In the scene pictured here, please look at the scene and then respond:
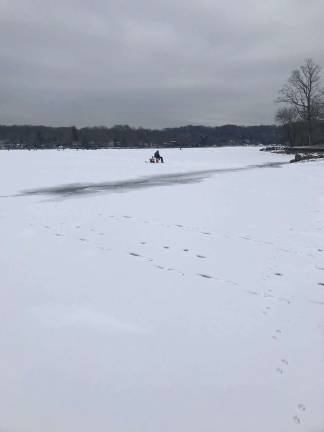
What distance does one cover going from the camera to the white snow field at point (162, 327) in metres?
3.24

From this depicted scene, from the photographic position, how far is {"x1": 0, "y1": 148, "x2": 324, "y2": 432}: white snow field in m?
3.24

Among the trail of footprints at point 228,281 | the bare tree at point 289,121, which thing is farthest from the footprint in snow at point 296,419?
the bare tree at point 289,121

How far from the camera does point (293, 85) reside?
51625mm

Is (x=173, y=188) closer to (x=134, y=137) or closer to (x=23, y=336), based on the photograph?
(x=23, y=336)

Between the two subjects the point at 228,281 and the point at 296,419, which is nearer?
the point at 296,419

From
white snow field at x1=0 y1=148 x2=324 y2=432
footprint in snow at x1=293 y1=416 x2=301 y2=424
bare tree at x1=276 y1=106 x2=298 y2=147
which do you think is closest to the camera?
footprint in snow at x1=293 y1=416 x2=301 y2=424

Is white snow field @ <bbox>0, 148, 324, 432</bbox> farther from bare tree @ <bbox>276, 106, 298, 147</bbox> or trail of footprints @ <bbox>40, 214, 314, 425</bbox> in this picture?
bare tree @ <bbox>276, 106, 298, 147</bbox>

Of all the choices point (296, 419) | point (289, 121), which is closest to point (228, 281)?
point (296, 419)

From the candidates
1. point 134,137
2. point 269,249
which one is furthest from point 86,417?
point 134,137

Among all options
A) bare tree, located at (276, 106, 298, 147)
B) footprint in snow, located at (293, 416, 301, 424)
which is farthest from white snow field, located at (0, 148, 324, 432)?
bare tree, located at (276, 106, 298, 147)

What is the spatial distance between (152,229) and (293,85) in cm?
4824

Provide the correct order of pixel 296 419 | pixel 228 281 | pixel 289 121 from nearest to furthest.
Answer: pixel 296 419, pixel 228 281, pixel 289 121

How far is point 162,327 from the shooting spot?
4480 millimetres

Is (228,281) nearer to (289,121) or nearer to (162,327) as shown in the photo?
(162,327)
